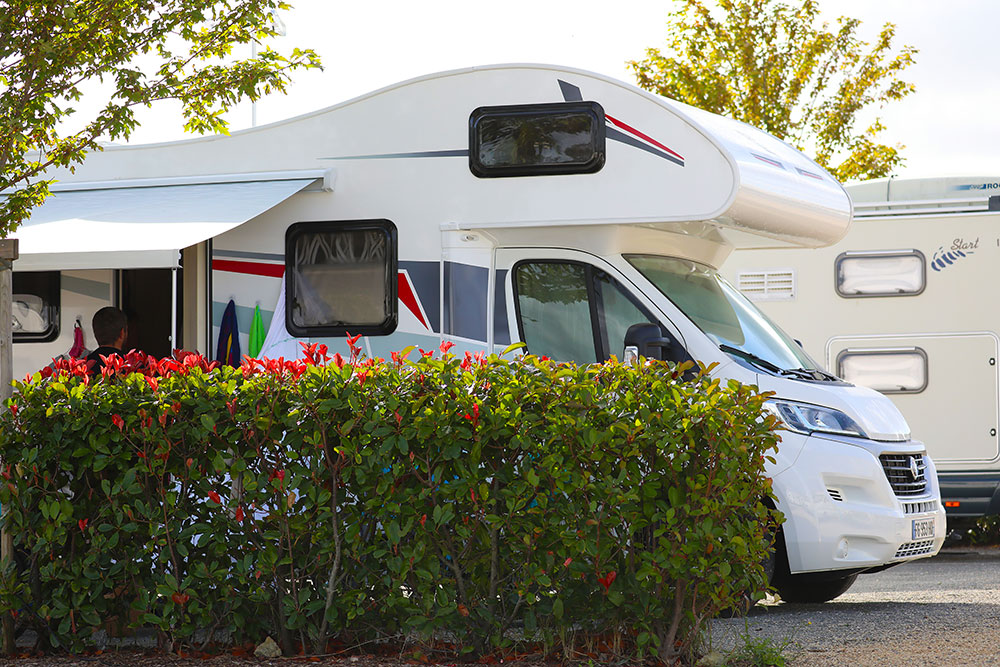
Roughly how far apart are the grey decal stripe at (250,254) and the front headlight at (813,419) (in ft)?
9.27

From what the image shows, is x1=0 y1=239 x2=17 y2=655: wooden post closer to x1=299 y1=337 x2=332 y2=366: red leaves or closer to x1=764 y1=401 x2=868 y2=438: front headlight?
x1=299 y1=337 x2=332 y2=366: red leaves

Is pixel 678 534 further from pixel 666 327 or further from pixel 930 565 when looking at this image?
pixel 930 565

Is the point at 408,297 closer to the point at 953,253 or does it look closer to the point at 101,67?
the point at 101,67

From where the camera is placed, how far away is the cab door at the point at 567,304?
6.93m

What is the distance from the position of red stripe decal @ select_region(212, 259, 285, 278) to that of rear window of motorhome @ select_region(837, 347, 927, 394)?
5.33 meters

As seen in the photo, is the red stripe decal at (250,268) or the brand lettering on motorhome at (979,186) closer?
the red stripe decal at (250,268)

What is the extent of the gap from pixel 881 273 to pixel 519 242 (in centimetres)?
472

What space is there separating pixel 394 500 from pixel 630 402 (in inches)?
40.6

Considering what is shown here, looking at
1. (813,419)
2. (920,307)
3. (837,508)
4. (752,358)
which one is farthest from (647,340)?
(920,307)

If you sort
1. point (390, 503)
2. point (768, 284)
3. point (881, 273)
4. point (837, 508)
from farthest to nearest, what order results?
point (768, 284) < point (881, 273) < point (837, 508) < point (390, 503)

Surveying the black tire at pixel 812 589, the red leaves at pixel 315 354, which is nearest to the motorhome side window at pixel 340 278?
the red leaves at pixel 315 354

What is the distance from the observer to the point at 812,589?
7816 mm

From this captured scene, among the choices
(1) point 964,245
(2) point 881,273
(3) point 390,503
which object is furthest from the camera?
(2) point 881,273

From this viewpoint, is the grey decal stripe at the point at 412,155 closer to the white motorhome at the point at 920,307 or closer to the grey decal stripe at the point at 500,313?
the grey decal stripe at the point at 500,313
